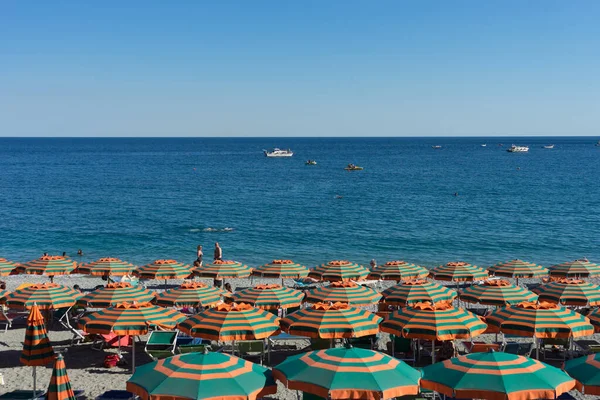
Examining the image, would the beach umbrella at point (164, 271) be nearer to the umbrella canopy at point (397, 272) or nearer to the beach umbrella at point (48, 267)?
the beach umbrella at point (48, 267)

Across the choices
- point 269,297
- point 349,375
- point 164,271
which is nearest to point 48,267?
point 164,271

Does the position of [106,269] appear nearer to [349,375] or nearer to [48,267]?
[48,267]

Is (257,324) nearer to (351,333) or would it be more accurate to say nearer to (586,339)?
(351,333)

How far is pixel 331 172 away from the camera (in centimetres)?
11562

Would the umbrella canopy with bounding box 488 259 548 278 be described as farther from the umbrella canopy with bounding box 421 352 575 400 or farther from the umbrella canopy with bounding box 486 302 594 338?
the umbrella canopy with bounding box 421 352 575 400

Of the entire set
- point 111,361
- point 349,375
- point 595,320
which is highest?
point 349,375

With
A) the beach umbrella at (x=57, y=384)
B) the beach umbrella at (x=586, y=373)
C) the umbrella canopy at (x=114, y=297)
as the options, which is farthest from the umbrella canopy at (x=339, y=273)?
the beach umbrella at (x=57, y=384)

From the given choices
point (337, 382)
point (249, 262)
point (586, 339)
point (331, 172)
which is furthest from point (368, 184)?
point (337, 382)

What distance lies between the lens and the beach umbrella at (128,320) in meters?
13.6

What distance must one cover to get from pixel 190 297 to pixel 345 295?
14.0 ft

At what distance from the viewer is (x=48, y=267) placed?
22094 mm

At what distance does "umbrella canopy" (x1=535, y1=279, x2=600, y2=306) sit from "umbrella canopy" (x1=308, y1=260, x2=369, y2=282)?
6060 mm

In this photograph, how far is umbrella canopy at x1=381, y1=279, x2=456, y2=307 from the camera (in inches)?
675

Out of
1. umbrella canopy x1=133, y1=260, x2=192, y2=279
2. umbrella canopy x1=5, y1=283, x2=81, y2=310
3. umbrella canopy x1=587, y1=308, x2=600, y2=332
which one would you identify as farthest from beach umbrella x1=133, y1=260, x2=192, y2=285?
umbrella canopy x1=587, y1=308, x2=600, y2=332
